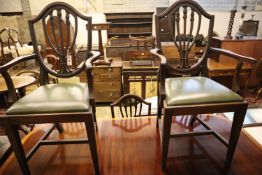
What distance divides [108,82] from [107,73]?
158 mm

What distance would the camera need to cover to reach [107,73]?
3266mm

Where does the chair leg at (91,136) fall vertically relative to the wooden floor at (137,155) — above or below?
above

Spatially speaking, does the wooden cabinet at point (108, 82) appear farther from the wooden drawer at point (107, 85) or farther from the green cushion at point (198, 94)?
the green cushion at point (198, 94)

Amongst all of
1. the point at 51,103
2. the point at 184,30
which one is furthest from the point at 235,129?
the point at 51,103

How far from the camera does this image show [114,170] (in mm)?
1215

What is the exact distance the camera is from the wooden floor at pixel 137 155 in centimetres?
121

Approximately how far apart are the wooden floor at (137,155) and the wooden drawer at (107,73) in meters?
1.72

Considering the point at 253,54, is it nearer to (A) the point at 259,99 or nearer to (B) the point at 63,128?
(A) the point at 259,99

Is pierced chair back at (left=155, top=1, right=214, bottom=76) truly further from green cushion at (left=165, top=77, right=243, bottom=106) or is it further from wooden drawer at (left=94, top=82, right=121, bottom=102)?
wooden drawer at (left=94, top=82, right=121, bottom=102)

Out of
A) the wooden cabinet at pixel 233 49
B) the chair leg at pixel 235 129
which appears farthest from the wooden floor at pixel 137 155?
the wooden cabinet at pixel 233 49

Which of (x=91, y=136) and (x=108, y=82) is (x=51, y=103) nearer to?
(x=91, y=136)

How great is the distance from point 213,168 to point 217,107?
0.43m

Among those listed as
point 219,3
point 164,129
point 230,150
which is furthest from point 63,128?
→ point 219,3

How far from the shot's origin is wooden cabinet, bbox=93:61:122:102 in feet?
10.6
